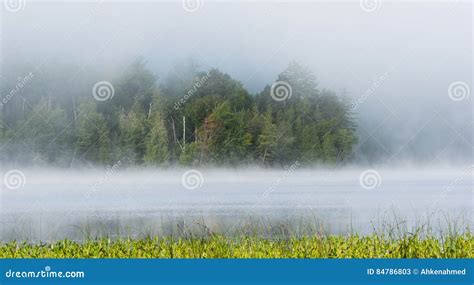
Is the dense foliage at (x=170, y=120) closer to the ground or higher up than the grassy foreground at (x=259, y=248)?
higher up

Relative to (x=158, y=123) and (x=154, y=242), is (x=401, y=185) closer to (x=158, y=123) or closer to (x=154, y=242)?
(x=158, y=123)

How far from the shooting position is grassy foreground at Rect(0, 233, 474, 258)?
11953 millimetres

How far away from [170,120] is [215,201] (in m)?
7.77

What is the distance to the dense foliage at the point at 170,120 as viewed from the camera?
67.7 ft

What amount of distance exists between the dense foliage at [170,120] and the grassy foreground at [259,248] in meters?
6.73

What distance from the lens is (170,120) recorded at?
64.7 ft

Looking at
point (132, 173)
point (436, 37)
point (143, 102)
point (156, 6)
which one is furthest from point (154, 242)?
point (436, 37)

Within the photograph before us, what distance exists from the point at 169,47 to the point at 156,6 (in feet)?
13.0

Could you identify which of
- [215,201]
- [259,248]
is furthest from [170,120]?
[215,201]

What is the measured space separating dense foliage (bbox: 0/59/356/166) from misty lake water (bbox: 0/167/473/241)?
0.74m

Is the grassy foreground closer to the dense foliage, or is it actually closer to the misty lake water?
the misty lake water

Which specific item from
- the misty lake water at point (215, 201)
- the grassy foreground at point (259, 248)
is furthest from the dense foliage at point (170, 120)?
the grassy foreground at point (259, 248)

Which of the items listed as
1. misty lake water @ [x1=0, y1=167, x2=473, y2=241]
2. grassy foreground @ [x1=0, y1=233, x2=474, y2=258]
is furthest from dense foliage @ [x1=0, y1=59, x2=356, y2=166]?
grassy foreground @ [x1=0, y1=233, x2=474, y2=258]

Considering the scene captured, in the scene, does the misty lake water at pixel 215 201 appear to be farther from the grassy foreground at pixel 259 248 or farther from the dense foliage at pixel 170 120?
the grassy foreground at pixel 259 248
